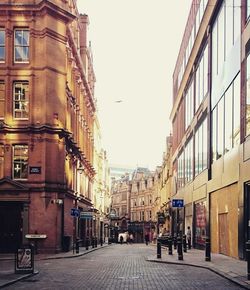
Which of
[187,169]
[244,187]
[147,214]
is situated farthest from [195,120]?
[147,214]

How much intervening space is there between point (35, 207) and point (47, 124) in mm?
5081

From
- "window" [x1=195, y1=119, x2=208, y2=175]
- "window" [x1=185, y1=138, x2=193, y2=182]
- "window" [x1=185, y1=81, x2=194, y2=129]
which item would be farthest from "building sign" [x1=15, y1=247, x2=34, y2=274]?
"window" [x1=185, y1=81, x2=194, y2=129]

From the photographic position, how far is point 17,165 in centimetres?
3634

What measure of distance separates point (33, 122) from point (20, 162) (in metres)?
2.57

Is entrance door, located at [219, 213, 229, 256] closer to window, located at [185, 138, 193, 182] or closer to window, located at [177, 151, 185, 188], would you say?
window, located at [185, 138, 193, 182]

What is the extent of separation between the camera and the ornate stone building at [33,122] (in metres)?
35.8

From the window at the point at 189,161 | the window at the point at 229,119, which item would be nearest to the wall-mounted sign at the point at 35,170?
the window at the point at 229,119

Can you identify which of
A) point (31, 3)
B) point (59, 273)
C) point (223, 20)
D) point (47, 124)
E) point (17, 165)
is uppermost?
point (31, 3)

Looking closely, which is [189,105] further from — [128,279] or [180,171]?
[128,279]

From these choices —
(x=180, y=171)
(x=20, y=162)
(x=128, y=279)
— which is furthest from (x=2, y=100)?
(x=180, y=171)

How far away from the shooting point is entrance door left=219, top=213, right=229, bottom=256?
99.3 feet

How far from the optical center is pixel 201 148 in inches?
1591

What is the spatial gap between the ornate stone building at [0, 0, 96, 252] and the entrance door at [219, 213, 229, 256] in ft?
33.1

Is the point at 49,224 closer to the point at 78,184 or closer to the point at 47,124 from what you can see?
the point at 47,124
